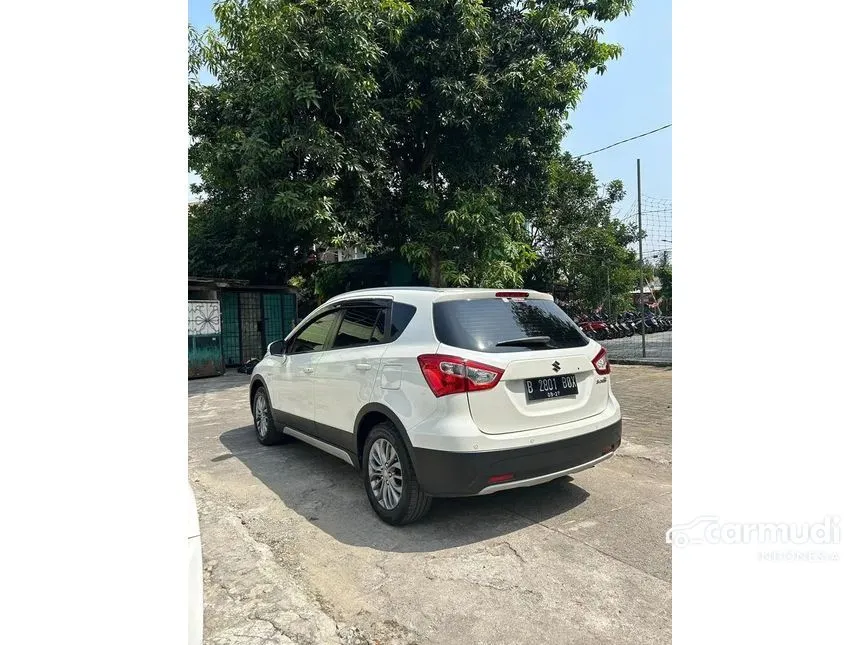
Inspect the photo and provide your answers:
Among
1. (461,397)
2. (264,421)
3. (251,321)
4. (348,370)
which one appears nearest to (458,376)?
(461,397)

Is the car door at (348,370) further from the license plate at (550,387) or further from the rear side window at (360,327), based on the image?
the license plate at (550,387)

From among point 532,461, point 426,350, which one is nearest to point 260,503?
point 426,350

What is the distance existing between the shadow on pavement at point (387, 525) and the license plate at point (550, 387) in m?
0.84

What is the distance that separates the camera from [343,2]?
851cm

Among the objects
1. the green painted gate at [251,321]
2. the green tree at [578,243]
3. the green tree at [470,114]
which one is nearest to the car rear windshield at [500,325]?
the green tree at [470,114]

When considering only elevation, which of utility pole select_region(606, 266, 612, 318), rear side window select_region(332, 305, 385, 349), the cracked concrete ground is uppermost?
utility pole select_region(606, 266, 612, 318)

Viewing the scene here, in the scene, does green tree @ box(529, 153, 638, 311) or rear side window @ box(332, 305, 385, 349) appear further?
green tree @ box(529, 153, 638, 311)

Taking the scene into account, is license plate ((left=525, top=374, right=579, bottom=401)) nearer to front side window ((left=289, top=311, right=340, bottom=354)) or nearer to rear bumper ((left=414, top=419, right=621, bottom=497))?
rear bumper ((left=414, top=419, right=621, bottom=497))

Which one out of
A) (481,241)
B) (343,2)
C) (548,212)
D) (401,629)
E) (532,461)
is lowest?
(401,629)

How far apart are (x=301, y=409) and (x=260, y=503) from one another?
94 centimetres

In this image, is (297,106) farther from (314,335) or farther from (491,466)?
(491,466)

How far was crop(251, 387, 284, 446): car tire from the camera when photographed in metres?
5.32

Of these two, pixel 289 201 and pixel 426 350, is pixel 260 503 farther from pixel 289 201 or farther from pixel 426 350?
pixel 289 201

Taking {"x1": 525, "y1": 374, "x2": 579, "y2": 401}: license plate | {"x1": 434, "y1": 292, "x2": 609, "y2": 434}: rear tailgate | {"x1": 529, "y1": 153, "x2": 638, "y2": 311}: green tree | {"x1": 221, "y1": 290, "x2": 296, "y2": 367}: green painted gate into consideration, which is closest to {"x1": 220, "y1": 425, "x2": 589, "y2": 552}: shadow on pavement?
{"x1": 434, "y1": 292, "x2": 609, "y2": 434}: rear tailgate
